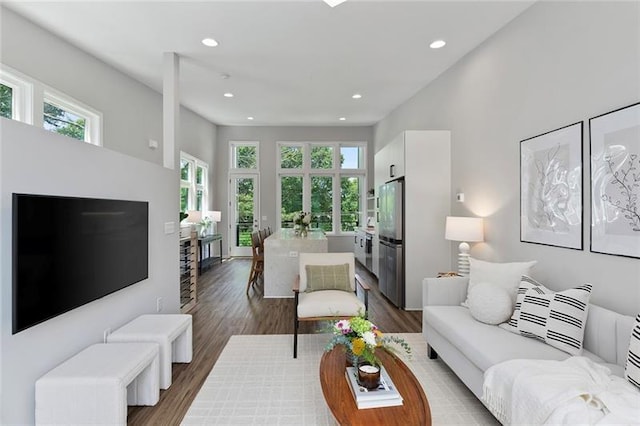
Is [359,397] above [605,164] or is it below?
below

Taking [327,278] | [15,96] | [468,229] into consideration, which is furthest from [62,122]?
[468,229]

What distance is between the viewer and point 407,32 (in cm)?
330

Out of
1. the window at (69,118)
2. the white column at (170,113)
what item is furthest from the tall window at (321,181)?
the window at (69,118)

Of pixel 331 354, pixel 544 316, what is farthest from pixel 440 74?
pixel 331 354

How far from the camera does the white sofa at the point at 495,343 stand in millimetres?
1786

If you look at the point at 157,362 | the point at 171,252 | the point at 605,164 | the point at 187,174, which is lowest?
the point at 157,362

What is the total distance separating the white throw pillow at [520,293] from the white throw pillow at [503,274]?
100 millimetres

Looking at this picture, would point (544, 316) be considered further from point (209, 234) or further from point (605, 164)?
point (209, 234)

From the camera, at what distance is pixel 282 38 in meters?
3.43

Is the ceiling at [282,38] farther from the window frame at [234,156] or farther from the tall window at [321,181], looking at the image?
the tall window at [321,181]

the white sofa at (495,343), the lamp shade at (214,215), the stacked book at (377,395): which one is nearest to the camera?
the stacked book at (377,395)

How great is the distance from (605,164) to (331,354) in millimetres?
2313

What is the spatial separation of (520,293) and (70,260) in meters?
3.25

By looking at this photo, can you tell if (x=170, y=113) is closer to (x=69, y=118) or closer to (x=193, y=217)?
(x=69, y=118)
